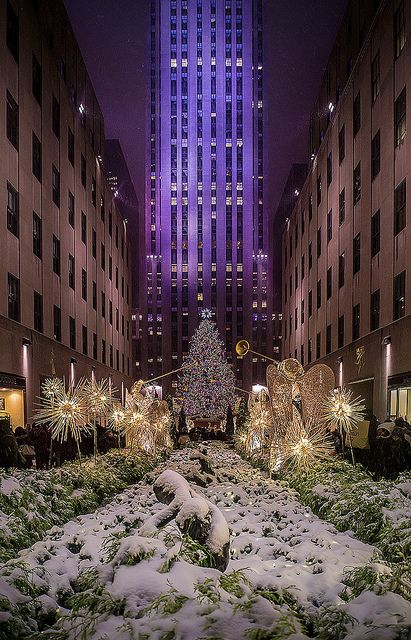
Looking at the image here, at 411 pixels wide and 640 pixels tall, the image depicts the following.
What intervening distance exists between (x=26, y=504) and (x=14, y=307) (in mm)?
14607

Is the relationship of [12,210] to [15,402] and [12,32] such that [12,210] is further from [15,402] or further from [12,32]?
[15,402]

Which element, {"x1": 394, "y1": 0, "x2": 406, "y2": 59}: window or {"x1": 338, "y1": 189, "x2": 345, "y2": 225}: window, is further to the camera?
{"x1": 338, "y1": 189, "x2": 345, "y2": 225}: window

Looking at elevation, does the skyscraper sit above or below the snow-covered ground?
above

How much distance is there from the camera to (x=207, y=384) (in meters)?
45.8

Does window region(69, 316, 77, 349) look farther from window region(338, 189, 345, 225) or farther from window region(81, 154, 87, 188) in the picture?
window region(338, 189, 345, 225)

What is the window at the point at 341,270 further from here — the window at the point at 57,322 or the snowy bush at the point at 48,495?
the snowy bush at the point at 48,495

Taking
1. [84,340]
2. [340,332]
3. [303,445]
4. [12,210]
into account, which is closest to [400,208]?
[340,332]

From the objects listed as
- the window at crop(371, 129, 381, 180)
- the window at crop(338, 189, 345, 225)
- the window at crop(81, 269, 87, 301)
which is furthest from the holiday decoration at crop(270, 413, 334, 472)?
the window at crop(81, 269, 87, 301)

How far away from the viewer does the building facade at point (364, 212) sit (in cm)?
2128

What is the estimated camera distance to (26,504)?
28.3ft

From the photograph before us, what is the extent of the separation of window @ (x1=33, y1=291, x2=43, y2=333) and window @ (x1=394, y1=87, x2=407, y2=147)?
56.3 feet

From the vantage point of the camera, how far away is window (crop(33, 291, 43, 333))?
24.8 meters

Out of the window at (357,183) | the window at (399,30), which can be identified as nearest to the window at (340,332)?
the window at (357,183)

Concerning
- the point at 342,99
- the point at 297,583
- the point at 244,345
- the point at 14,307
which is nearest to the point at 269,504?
the point at 297,583
